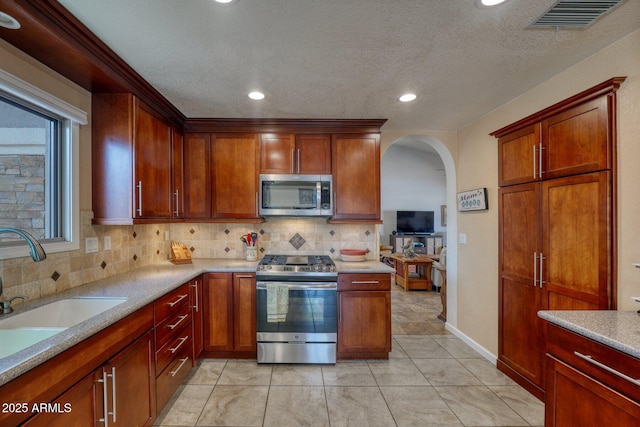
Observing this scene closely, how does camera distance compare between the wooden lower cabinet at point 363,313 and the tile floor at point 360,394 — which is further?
the wooden lower cabinet at point 363,313

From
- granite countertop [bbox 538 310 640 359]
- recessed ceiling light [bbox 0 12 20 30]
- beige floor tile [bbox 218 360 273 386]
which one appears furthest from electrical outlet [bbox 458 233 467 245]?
recessed ceiling light [bbox 0 12 20 30]

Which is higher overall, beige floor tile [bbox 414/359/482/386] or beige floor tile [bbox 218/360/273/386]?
beige floor tile [bbox 218/360/273/386]

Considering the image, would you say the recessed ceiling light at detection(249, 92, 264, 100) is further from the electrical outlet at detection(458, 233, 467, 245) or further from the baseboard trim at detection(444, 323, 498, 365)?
the baseboard trim at detection(444, 323, 498, 365)

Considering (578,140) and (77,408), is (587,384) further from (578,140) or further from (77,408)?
(77,408)

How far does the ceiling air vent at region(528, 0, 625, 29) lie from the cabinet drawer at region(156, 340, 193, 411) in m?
3.10

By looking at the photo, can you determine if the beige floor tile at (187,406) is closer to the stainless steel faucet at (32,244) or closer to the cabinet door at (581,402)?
the stainless steel faucet at (32,244)

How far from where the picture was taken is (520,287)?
8.09 feet

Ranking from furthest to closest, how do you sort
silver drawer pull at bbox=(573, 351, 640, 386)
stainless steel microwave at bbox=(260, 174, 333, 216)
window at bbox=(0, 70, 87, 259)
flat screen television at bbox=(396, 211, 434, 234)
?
flat screen television at bbox=(396, 211, 434, 234)
stainless steel microwave at bbox=(260, 174, 333, 216)
window at bbox=(0, 70, 87, 259)
silver drawer pull at bbox=(573, 351, 640, 386)

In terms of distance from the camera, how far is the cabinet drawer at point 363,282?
2.83 m

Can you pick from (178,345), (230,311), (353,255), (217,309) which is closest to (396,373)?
(353,255)

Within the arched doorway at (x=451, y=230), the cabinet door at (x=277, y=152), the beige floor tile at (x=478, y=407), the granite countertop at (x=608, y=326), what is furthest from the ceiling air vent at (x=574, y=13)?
the beige floor tile at (x=478, y=407)

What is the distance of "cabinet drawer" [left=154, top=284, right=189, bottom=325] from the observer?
1.97 metres

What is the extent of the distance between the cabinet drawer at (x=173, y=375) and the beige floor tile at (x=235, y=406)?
28 cm

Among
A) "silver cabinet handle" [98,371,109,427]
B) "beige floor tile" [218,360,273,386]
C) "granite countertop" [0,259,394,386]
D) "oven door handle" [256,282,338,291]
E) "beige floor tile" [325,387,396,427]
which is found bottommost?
"beige floor tile" [325,387,396,427]
